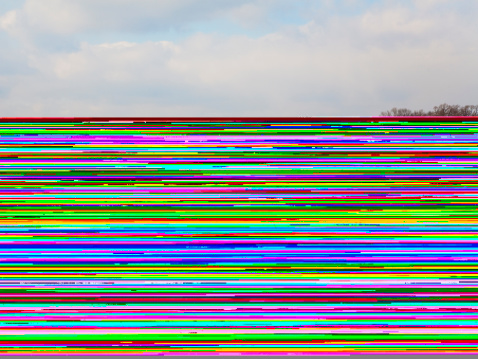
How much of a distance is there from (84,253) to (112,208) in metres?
0.41

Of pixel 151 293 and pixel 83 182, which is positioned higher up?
pixel 83 182

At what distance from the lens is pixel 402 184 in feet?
9.87

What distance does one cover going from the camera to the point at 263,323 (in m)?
2.88

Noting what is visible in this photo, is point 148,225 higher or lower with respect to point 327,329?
higher

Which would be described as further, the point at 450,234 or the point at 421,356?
the point at 450,234

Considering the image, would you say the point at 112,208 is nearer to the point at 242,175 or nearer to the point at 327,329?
the point at 242,175

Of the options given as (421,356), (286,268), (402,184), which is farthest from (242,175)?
(421,356)

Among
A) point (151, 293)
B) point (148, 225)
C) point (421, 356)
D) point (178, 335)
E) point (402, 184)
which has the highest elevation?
point (402, 184)

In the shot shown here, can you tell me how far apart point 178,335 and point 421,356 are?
1.83 meters

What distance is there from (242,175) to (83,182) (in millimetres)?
1266

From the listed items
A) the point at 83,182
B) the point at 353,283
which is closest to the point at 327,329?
the point at 353,283

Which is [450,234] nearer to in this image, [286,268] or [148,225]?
[286,268]

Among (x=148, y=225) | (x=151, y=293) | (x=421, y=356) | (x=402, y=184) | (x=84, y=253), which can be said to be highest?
(x=402, y=184)

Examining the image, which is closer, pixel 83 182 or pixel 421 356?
pixel 421 356
